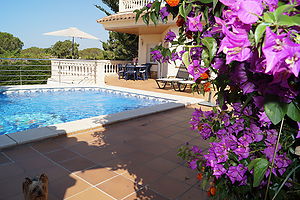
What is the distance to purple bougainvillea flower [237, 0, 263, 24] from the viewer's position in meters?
0.58

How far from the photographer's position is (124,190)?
8.37 ft

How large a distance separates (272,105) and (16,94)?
10.2 meters

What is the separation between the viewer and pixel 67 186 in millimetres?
2562

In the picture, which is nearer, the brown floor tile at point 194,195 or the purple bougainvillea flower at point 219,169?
the purple bougainvillea flower at point 219,169

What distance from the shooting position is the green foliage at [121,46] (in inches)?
728

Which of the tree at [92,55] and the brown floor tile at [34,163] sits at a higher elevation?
the tree at [92,55]

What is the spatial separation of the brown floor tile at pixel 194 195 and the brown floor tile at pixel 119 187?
1.75ft

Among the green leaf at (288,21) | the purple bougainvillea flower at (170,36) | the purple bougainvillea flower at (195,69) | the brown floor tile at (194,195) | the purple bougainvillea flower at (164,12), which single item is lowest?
the brown floor tile at (194,195)

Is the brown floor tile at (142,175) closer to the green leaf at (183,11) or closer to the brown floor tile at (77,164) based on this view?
the brown floor tile at (77,164)

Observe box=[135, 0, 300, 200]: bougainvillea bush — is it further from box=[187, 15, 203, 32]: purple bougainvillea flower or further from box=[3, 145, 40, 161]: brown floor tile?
box=[3, 145, 40, 161]: brown floor tile

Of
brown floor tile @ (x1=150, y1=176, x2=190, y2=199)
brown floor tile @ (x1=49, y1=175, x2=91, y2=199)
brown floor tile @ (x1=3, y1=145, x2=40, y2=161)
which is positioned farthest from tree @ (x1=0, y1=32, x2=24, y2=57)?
brown floor tile @ (x1=150, y1=176, x2=190, y2=199)

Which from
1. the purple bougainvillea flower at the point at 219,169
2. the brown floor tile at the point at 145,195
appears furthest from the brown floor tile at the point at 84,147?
the purple bougainvillea flower at the point at 219,169

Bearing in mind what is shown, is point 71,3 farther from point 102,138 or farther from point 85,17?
point 102,138

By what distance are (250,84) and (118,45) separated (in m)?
19.0
